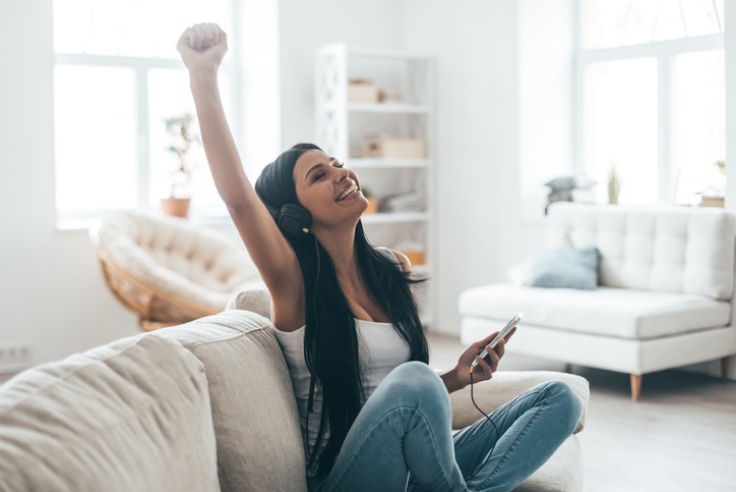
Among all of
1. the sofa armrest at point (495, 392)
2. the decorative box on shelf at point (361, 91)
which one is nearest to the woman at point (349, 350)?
the sofa armrest at point (495, 392)

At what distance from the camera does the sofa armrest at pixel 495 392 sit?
2.14m

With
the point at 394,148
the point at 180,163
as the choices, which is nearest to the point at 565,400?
the point at 394,148

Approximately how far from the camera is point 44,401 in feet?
3.63

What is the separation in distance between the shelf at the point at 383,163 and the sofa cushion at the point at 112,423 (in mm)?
4108

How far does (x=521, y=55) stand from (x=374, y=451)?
414cm

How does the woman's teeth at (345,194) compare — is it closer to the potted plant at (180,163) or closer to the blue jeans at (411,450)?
the blue jeans at (411,450)

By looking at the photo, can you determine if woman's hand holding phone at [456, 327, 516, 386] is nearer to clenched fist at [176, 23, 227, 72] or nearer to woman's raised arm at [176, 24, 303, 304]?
woman's raised arm at [176, 24, 303, 304]

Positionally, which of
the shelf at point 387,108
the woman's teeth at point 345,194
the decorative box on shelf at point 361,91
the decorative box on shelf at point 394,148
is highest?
the decorative box on shelf at point 361,91

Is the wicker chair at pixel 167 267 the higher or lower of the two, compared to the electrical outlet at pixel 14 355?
higher

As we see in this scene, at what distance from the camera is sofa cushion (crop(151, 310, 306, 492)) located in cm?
145

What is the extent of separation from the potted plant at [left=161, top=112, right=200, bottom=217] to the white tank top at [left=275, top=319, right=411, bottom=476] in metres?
3.61

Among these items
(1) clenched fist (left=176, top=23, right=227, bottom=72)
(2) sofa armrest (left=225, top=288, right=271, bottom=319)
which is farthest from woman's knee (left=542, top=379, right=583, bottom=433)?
(1) clenched fist (left=176, top=23, right=227, bottom=72)

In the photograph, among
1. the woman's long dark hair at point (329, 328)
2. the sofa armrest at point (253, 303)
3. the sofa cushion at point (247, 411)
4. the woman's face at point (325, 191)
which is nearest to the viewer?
the sofa cushion at point (247, 411)

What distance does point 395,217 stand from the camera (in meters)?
5.62
